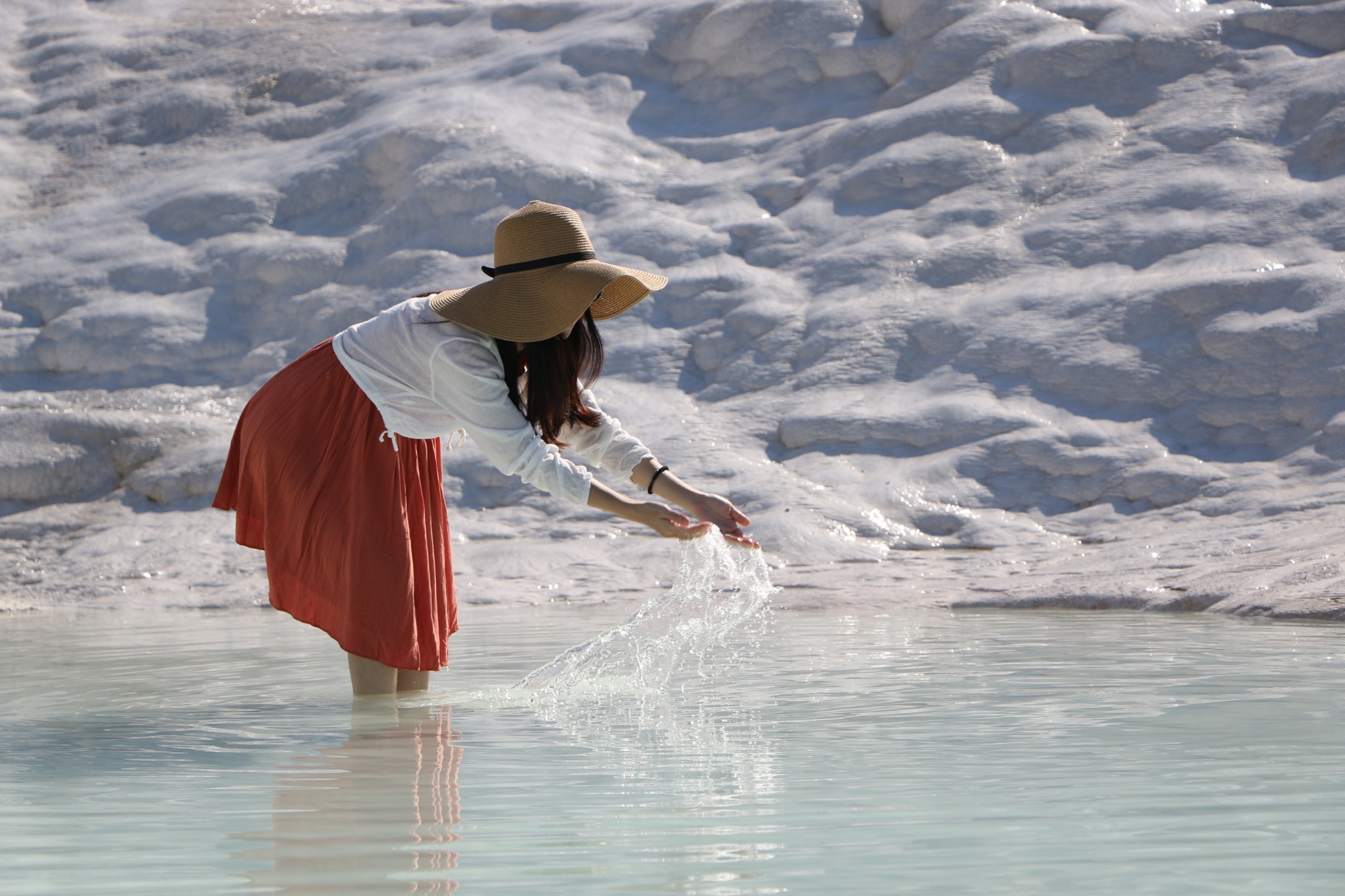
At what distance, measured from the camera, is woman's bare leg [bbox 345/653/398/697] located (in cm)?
341

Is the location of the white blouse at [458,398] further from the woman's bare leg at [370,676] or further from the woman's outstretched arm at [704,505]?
the woman's bare leg at [370,676]

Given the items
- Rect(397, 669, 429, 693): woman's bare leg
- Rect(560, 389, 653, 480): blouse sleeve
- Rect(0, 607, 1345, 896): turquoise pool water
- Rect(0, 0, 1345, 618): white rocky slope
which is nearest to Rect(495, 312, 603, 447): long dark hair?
Rect(560, 389, 653, 480): blouse sleeve

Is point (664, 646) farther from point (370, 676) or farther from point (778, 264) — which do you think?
point (778, 264)

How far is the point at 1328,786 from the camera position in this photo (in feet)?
7.23

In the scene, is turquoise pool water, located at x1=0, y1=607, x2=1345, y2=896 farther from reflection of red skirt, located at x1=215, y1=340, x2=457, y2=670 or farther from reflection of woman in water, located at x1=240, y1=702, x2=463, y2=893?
reflection of red skirt, located at x1=215, y1=340, x2=457, y2=670

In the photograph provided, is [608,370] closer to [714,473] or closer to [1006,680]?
[714,473]

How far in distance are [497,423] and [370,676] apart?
78 centimetres

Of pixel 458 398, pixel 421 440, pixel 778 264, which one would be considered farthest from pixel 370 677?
pixel 778 264

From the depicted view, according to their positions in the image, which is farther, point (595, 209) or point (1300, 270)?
point (595, 209)

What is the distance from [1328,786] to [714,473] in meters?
6.22

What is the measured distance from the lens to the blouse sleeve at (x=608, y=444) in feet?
11.1

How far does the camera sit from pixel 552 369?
10.4ft

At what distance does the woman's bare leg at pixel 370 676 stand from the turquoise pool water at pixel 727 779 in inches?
2.7

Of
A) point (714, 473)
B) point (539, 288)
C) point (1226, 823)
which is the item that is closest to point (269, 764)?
point (539, 288)
